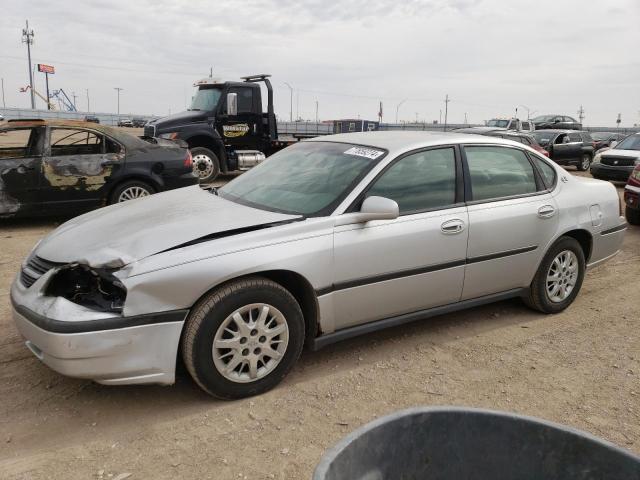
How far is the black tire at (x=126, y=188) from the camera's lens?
7.98 metres

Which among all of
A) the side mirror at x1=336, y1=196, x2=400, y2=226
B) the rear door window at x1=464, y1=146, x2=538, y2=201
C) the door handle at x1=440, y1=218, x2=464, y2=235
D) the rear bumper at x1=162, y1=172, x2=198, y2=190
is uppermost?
the rear door window at x1=464, y1=146, x2=538, y2=201

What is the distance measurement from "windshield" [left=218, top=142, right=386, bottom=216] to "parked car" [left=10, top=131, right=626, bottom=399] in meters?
0.01

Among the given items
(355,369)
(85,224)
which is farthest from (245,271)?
(85,224)

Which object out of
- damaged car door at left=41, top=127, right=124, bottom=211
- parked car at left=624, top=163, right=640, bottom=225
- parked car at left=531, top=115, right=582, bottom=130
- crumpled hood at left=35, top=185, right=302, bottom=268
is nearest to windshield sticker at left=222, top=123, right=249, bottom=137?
damaged car door at left=41, top=127, right=124, bottom=211

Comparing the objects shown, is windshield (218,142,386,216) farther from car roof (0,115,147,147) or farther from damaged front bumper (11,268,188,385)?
car roof (0,115,147,147)

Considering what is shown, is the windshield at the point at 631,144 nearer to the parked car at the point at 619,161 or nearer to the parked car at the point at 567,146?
Result: the parked car at the point at 619,161

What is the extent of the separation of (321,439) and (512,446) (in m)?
1.69

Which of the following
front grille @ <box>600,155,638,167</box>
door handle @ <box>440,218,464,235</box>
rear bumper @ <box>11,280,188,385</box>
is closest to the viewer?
rear bumper @ <box>11,280,188,385</box>

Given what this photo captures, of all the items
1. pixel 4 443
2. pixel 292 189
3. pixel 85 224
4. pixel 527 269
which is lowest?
pixel 4 443

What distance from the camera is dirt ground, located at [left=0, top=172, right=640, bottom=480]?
9.05ft

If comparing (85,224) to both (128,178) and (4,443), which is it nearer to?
(4,443)

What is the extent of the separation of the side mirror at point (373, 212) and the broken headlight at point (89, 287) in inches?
54.1

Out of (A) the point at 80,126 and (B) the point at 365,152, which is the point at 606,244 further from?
(A) the point at 80,126

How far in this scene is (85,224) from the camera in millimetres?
3770
